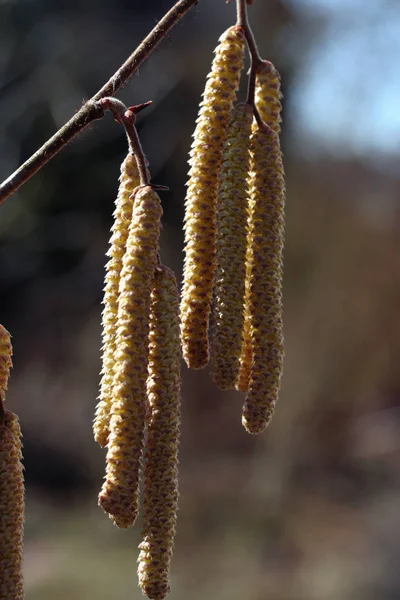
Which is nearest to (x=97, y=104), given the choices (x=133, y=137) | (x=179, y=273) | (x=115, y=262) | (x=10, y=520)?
(x=133, y=137)

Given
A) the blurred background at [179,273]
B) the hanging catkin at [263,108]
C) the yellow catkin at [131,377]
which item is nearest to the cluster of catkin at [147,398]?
the yellow catkin at [131,377]

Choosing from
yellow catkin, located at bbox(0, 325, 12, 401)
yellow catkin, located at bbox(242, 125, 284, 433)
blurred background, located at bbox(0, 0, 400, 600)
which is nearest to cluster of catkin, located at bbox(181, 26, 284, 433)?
yellow catkin, located at bbox(242, 125, 284, 433)

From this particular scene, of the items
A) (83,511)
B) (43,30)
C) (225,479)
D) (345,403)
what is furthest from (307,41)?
(83,511)

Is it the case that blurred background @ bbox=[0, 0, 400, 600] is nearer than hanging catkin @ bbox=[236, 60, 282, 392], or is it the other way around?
hanging catkin @ bbox=[236, 60, 282, 392]

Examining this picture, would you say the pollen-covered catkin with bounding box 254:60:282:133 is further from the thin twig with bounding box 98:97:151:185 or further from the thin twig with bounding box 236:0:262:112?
the thin twig with bounding box 98:97:151:185

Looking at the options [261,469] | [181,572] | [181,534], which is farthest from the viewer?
[261,469]

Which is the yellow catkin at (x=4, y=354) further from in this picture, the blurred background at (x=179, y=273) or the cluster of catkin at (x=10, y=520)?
the blurred background at (x=179, y=273)

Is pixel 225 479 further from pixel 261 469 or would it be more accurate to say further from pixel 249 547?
pixel 249 547
